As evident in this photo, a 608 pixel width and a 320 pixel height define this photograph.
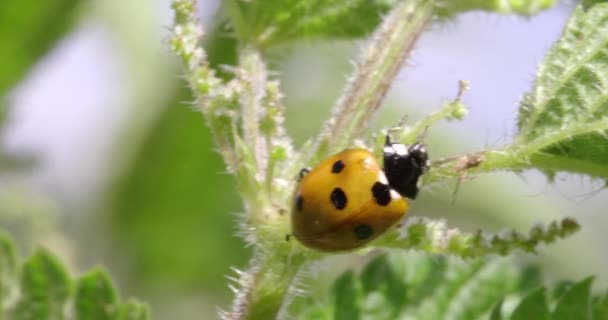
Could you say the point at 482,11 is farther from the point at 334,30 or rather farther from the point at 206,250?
the point at 206,250

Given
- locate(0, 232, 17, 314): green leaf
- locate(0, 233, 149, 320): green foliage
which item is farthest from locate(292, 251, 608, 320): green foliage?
locate(0, 232, 17, 314): green leaf

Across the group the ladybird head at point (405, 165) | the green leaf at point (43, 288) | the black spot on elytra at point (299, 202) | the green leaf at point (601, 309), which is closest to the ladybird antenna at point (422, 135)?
the ladybird head at point (405, 165)

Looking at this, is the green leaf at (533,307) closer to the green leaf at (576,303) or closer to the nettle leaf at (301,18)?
the green leaf at (576,303)

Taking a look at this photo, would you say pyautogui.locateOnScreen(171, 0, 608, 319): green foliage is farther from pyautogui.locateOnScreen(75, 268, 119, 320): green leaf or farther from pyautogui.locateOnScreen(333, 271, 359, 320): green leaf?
pyautogui.locateOnScreen(75, 268, 119, 320): green leaf

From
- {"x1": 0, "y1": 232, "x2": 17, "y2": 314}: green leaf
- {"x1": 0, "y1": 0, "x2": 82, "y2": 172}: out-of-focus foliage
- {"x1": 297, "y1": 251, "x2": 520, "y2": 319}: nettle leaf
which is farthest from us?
{"x1": 0, "y1": 0, "x2": 82, "y2": 172}: out-of-focus foliage

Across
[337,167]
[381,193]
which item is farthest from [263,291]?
[381,193]

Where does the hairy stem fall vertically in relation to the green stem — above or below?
above
